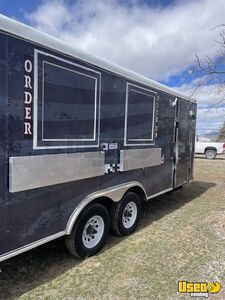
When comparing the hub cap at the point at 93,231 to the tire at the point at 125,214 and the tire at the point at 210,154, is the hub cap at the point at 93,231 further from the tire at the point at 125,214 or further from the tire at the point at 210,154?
the tire at the point at 210,154

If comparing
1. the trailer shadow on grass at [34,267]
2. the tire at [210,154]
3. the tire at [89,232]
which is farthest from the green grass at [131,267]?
the tire at [210,154]

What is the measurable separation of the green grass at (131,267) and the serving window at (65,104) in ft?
5.58

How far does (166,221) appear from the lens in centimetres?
578

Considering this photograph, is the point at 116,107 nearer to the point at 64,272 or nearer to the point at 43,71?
the point at 43,71

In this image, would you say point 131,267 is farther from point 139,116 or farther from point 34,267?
point 139,116

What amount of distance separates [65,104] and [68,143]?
49 cm

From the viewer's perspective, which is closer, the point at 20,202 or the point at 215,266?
the point at 20,202

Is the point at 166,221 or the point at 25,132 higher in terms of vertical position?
the point at 25,132

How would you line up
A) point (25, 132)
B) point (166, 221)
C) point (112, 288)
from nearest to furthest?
point (25, 132), point (112, 288), point (166, 221)

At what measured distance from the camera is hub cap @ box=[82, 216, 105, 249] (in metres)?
3.98

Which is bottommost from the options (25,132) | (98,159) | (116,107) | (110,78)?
(98,159)

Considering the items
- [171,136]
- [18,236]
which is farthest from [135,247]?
[171,136]

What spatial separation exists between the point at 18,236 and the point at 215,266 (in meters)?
2.74

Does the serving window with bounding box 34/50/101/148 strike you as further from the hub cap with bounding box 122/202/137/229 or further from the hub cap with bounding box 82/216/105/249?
the hub cap with bounding box 122/202/137/229
